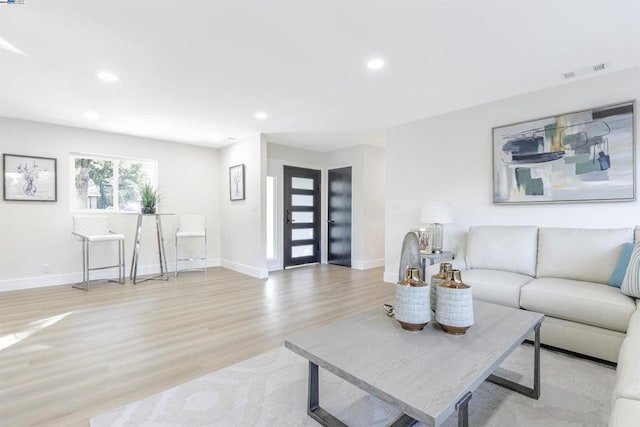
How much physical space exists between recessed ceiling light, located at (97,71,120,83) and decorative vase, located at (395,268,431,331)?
305cm

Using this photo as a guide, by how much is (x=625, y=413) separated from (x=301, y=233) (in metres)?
5.17

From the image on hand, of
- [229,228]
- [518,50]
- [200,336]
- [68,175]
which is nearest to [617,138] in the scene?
[518,50]

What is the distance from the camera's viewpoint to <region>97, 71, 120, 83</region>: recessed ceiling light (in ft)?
8.66

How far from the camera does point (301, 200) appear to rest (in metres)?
5.89

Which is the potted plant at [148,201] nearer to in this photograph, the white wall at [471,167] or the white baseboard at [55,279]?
the white baseboard at [55,279]

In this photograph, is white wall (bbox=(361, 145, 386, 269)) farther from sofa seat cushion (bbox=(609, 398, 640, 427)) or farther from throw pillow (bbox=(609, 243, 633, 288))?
sofa seat cushion (bbox=(609, 398, 640, 427))

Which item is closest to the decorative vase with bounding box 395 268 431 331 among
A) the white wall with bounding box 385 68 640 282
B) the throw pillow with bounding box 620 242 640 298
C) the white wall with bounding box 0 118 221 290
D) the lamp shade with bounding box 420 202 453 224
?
the throw pillow with bounding box 620 242 640 298

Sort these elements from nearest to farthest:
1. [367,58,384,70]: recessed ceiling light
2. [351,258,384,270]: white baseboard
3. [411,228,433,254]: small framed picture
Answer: [367,58,384,70]: recessed ceiling light → [411,228,433,254]: small framed picture → [351,258,384,270]: white baseboard

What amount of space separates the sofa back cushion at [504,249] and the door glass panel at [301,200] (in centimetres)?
341

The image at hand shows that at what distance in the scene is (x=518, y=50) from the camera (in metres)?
2.28

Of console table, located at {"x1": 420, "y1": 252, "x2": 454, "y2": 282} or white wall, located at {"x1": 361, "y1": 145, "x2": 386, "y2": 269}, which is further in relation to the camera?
white wall, located at {"x1": 361, "y1": 145, "x2": 386, "y2": 269}

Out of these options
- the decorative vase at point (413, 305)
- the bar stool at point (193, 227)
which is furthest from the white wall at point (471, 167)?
the bar stool at point (193, 227)

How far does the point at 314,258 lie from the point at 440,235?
304 cm

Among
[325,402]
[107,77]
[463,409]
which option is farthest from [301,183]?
[463,409]
